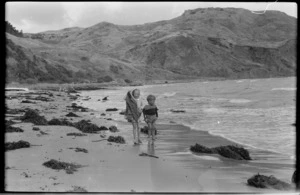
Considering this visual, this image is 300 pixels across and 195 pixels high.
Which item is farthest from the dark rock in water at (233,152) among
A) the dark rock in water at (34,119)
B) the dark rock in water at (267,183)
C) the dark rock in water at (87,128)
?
the dark rock in water at (34,119)

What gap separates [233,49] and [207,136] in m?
95.6

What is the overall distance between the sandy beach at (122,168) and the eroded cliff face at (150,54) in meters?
48.8

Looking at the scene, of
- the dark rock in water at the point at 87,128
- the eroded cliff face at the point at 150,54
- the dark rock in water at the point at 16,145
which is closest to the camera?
the dark rock in water at the point at 16,145

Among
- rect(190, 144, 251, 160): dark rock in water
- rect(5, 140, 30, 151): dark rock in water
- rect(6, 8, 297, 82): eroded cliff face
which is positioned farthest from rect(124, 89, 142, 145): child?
rect(6, 8, 297, 82): eroded cliff face

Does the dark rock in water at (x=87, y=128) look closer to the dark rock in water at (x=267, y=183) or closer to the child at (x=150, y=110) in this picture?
the child at (x=150, y=110)

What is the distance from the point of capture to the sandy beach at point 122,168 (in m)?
5.47

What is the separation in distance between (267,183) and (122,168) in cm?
263

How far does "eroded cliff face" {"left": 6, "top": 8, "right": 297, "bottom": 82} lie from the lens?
2616 inches

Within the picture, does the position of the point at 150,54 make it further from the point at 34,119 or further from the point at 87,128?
the point at 87,128

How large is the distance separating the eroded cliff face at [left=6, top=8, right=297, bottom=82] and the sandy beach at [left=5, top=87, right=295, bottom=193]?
4884cm

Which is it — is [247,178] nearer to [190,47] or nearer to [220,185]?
[220,185]

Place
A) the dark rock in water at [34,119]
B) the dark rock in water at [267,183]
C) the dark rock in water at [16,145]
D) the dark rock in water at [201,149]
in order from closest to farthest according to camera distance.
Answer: the dark rock in water at [267,183] → the dark rock in water at [16,145] → the dark rock in water at [201,149] → the dark rock in water at [34,119]

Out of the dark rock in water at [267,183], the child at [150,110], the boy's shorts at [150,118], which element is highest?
the child at [150,110]

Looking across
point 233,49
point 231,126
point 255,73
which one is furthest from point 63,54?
point 231,126
